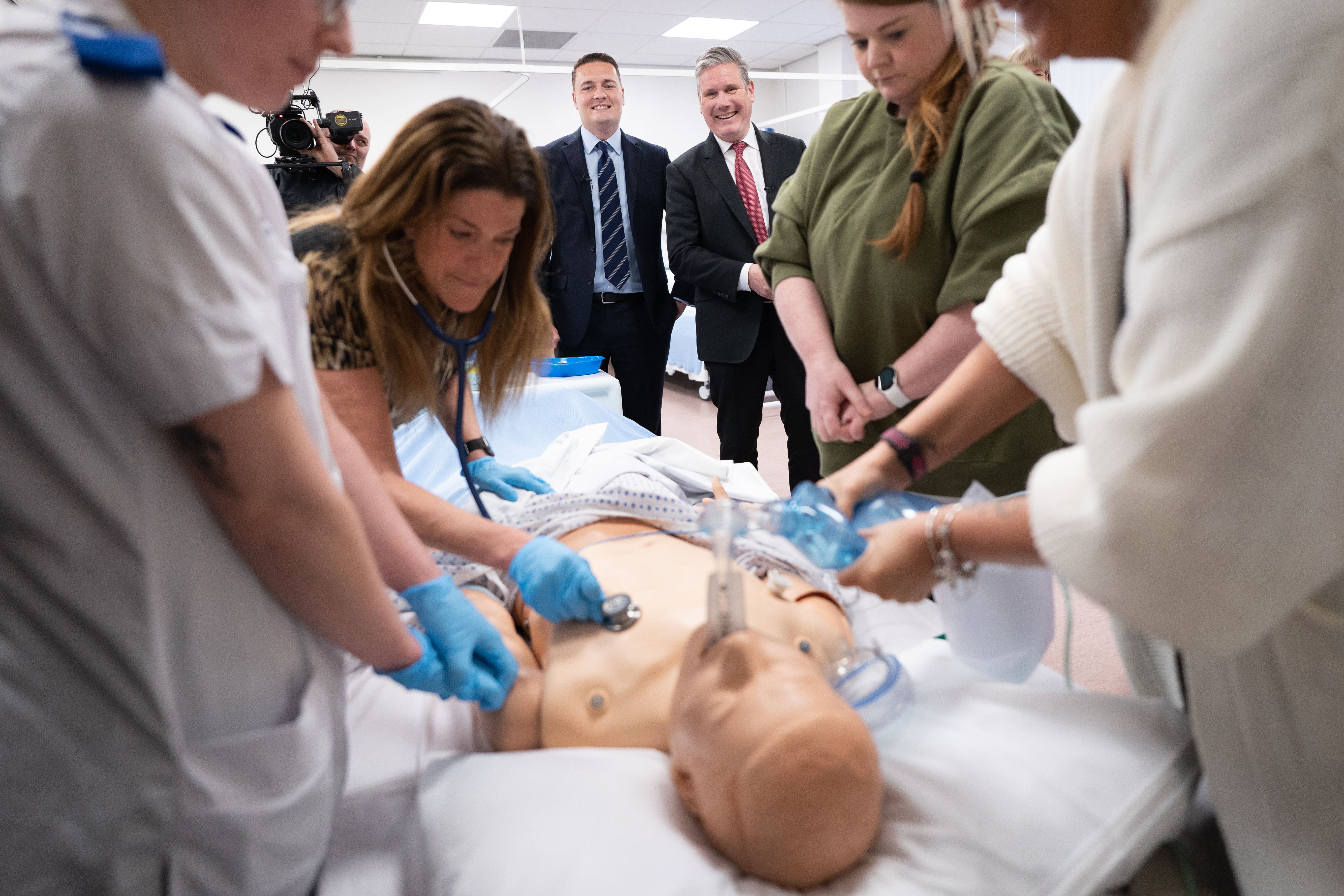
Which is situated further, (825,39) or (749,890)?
(825,39)

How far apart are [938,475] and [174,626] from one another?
4.60ft

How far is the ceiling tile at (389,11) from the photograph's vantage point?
627 cm

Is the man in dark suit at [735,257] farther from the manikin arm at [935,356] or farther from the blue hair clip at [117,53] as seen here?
the blue hair clip at [117,53]

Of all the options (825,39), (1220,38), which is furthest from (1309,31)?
(825,39)

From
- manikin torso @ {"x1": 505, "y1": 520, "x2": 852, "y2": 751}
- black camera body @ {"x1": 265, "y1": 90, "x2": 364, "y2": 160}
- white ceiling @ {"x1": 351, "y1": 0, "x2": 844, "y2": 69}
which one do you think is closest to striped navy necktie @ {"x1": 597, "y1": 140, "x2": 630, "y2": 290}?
black camera body @ {"x1": 265, "y1": 90, "x2": 364, "y2": 160}

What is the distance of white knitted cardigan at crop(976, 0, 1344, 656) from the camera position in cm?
63

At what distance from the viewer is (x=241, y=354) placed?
2.32ft

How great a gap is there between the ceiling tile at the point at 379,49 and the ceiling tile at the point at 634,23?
1791 millimetres

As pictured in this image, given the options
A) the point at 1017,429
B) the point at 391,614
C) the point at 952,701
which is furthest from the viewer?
the point at 1017,429

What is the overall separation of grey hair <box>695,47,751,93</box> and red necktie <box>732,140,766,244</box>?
0.27 meters

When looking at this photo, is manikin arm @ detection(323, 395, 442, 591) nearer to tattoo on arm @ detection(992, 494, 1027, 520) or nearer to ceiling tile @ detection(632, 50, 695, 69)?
tattoo on arm @ detection(992, 494, 1027, 520)

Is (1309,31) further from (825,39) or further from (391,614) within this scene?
(825,39)

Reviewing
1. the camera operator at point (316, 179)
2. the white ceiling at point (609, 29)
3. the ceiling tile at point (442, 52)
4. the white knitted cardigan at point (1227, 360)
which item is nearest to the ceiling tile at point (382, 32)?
the white ceiling at point (609, 29)

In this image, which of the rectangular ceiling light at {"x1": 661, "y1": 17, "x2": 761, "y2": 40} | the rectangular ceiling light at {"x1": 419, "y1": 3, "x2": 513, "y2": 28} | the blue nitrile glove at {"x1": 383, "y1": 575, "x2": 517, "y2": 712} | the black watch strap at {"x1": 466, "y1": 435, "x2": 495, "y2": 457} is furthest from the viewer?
Result: the rectangular ceiling light at {"x1": 661, "y1": 17, "x2": 761, "y2": 40}
